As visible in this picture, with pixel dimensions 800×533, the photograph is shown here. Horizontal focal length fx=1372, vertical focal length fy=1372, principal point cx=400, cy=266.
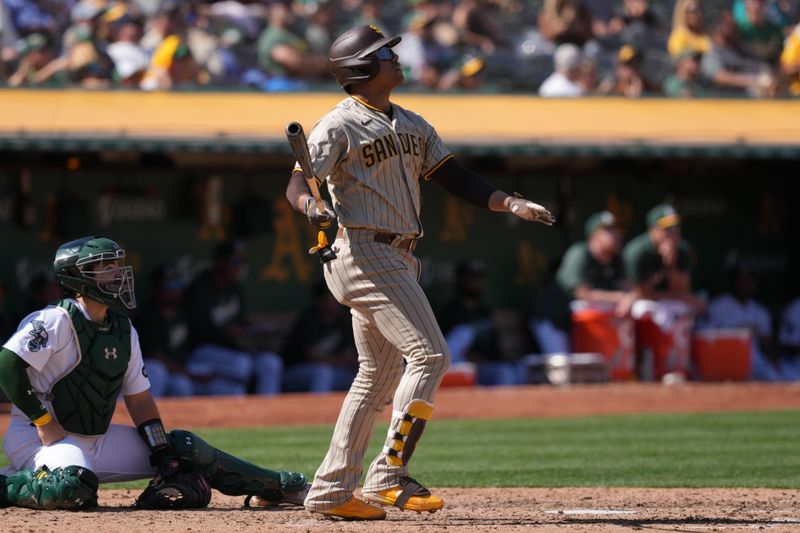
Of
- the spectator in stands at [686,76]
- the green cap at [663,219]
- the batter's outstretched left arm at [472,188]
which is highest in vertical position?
the spectator in stands at [686,76]

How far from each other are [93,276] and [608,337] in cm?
774

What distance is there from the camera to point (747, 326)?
13.6m

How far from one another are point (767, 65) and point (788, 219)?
5.46 ft

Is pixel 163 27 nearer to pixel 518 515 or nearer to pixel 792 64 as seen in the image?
pixel 792 64

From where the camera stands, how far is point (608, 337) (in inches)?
484

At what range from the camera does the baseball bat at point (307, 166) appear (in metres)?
4.61

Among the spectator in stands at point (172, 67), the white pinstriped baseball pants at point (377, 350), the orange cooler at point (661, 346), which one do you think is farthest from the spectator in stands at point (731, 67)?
the white pinstriped baseball pants at point (377, 350)

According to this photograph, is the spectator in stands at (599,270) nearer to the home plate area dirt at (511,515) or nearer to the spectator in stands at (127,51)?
the spectator in stands at (127,51)

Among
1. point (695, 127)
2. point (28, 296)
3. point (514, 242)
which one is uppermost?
point (695, 127)

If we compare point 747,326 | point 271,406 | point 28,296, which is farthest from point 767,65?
point 28,296

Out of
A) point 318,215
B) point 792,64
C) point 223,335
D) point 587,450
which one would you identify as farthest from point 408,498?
point 792,64

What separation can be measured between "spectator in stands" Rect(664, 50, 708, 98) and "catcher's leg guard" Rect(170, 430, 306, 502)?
9.21m

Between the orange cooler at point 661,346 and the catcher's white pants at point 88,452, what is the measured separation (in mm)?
7804

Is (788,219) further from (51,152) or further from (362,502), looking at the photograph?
(362,502)
